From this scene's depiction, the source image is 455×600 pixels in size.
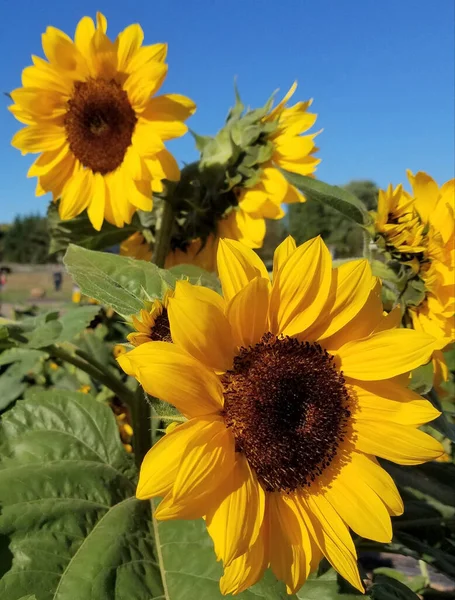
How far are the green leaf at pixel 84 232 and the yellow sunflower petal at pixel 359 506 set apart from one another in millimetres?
1057

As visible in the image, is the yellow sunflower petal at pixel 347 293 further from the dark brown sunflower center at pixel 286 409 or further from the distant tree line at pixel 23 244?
the distant tree line at pixel 23 244

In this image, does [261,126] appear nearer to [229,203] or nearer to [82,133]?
[229,203]

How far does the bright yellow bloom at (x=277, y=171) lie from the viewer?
1.53m

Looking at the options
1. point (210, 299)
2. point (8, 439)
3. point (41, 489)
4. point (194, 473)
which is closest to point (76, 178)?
point (8, 439)

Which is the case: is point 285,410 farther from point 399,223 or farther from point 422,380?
point 399,223

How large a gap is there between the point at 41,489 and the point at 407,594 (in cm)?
57

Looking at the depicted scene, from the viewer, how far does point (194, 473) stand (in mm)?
677

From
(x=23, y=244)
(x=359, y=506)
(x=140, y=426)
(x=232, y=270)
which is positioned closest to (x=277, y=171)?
(x=140, y=426)

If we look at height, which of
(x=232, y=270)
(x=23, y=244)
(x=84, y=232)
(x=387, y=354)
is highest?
(x=23, y=244)

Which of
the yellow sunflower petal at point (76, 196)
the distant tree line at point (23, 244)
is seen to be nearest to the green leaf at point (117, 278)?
the yellow sunflower petal at point (76, 196)

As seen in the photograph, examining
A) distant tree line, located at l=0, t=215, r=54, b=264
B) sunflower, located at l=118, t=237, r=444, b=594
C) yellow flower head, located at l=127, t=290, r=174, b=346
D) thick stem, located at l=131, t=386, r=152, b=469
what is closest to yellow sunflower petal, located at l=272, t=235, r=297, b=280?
sunflower, located at l=118, t=237, r=444, b=594

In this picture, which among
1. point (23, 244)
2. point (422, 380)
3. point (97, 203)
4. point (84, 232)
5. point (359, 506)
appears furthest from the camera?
point (23, 244)

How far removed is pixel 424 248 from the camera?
1096mm

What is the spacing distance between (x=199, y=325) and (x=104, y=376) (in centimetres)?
62
